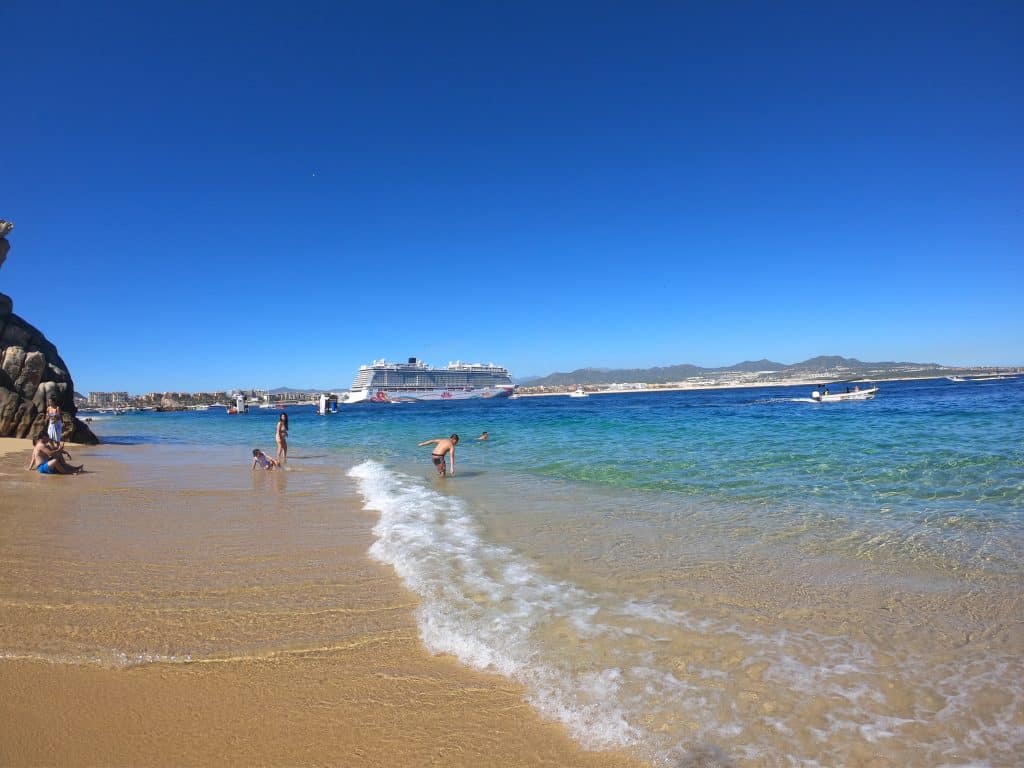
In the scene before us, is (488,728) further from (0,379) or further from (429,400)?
(429,400)

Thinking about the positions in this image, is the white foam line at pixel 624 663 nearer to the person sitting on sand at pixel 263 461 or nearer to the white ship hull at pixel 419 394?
the person sitting on sand at pixel 263 461

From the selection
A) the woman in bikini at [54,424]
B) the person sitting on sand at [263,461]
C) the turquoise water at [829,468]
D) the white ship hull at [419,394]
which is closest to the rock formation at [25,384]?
the woman in bikini at [54,424]

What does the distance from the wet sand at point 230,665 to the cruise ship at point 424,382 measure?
87.1 m

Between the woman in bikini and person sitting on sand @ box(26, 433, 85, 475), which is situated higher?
the woman in bikini

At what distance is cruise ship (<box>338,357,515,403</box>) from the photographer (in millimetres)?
91562

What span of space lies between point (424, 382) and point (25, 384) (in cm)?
7646

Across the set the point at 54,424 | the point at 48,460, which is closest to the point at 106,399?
the point at 54,424

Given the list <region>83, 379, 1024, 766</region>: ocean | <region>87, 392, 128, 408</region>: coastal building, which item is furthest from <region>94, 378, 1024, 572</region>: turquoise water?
<region>87, 392, 128, 408</region>: coastal building

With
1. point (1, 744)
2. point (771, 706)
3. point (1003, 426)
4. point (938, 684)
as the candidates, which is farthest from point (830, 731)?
point (1003, 426)

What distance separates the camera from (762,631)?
3.53 metres

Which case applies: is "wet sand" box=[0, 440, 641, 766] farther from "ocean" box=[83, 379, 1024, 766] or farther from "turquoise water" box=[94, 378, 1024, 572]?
"turquoise water" box=[94, 378, 1024, 572]

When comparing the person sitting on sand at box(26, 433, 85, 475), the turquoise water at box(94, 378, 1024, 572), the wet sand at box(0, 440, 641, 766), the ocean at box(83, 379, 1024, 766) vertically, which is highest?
the person sitting on sand at box(26, 433, 85, 475)

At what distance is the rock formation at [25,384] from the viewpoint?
1877cm

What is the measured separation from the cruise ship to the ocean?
8438 cm
